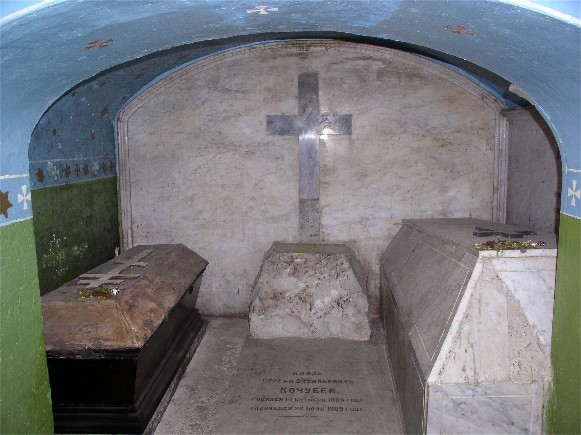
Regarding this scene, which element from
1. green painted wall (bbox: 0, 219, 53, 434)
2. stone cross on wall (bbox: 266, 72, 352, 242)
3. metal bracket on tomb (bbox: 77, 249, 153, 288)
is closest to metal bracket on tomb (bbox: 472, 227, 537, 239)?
stone cross on wall (bbox: 266, 72, 352, 242)

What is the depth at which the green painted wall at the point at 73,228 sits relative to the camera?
4.08 metres

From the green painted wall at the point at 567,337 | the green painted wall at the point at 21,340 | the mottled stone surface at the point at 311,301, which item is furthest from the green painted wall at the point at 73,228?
the green painted wall at the point at 567,337

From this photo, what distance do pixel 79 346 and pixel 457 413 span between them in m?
2.35

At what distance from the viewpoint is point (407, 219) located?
5.57 m

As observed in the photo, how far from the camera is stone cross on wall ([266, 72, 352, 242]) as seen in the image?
554 centimetres

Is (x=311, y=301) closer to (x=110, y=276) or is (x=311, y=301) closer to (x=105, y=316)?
(x=110, y=276)

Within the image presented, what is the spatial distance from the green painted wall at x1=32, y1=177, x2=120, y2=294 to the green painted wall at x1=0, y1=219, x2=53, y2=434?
125cm

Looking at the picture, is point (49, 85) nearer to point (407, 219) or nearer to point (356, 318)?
point (356, 318)

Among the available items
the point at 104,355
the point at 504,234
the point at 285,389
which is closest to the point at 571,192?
the point at 504,234

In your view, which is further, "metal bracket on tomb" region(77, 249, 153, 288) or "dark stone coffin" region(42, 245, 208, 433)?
"metal bracket on tomb" region(77, 249, 153, 288)

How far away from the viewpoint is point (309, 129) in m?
5.58

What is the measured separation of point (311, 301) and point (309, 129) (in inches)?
75.6

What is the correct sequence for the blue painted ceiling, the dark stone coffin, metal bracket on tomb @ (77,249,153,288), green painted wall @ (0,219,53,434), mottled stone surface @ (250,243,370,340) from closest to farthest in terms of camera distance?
Answer: the blue painted ceiling < green painted wall @ (0,219,53,434) < the dark stone coffin < metal bracket on tomb @ (77,249,153,288) < mottled stone surface @ (250,243,370,340)

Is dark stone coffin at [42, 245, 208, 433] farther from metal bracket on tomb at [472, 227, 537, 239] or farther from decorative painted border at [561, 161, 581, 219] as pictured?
decorative painted border at [561, 161, 581, 219]
